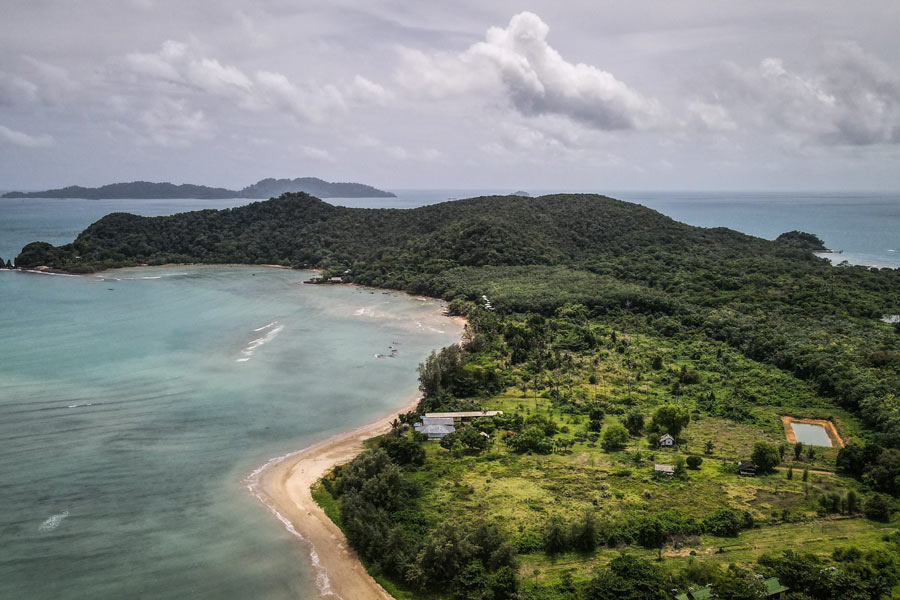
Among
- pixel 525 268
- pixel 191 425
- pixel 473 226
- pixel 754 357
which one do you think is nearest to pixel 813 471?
pixel 754 357

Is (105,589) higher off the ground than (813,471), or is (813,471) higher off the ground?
(813,471)

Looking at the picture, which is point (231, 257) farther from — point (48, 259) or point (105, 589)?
point (105, 589)

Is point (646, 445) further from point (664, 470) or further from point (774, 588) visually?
point (774, 588)

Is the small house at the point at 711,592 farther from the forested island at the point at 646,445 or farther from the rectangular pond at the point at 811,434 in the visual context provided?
the rectangular pond at the point at 811,434

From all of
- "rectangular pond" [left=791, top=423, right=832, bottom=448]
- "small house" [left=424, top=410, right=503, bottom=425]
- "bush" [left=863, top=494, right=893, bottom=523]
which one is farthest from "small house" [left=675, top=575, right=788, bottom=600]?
"small house" [left=424, top=410, right=503, bottom=425]

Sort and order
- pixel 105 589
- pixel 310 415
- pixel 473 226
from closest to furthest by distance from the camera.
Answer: pixel 105 589 < pixel 310 415 < pixel 473 226

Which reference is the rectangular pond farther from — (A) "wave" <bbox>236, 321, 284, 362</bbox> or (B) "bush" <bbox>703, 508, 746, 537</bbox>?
(A) "wave" <bbox>236, 321, 284, 362</bbox>
